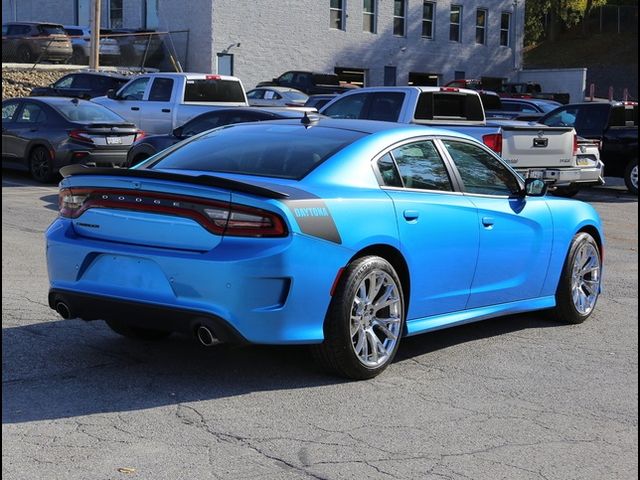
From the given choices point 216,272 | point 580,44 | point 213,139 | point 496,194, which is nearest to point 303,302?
point 216,272

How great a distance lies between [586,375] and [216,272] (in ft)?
8.35

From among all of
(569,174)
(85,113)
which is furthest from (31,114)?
(569,174)

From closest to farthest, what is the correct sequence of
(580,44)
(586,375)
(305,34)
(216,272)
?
(216,272) < (586,375) < (305,34) < (580,44)

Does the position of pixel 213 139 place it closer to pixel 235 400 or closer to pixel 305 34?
pixel 235 400

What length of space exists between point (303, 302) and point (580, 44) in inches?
2525

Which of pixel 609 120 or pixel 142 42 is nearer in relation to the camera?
pixel 609 120

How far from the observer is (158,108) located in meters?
21.5

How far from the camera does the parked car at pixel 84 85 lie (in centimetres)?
2741

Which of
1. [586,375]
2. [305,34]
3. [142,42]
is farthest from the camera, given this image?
[305,34]


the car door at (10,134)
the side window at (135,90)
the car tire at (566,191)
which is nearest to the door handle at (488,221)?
the car tire at (566,191)

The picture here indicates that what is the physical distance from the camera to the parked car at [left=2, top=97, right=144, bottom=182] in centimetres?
1761

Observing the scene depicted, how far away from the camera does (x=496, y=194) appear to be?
291 inches

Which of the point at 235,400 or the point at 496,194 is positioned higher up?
the point at 496,194

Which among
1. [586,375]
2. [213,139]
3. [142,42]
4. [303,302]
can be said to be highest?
[142,42]
